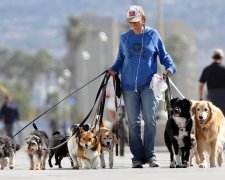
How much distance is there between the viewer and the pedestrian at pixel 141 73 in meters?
16.6

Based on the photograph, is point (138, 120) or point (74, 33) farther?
point (74, 33)

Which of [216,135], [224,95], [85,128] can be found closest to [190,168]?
[216,135]

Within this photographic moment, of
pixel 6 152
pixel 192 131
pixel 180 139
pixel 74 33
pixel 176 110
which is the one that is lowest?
pixel 6 152

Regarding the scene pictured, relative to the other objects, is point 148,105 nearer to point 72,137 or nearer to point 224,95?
point 72,137

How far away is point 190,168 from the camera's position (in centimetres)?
1619

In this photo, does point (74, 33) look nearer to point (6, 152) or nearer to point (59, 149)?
point (59, 149)

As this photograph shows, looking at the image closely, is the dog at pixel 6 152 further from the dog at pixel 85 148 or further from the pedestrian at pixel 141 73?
the pedestrian at pixel 141 73

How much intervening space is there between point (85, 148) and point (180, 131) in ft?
4.54

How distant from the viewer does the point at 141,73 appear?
16656 mm

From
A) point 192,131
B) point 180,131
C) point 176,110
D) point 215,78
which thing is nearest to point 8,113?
point 215,78

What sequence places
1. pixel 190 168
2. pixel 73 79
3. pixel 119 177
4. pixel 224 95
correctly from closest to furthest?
1. pixel 119 177
2. pixel 190 168
3. pixel 224 95
4. pixel 73 79

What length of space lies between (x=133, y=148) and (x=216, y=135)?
1.25 m

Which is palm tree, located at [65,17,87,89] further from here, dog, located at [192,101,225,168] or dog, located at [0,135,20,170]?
dog, located at [192,101,225,168]

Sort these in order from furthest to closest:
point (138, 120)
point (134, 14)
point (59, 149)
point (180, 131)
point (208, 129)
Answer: point (59, 149) < point (138, 120) < point (134, 14) < point (208, 129) < point (180, 131)
